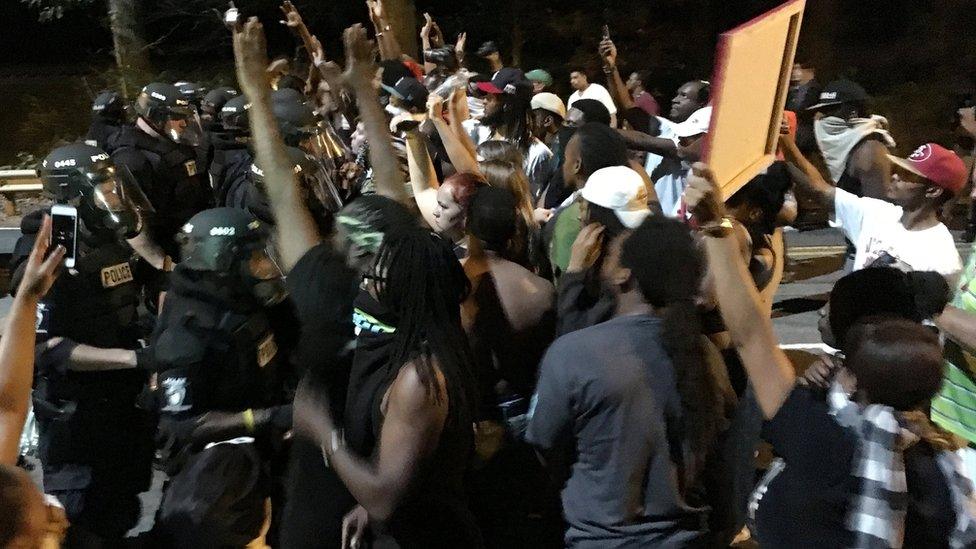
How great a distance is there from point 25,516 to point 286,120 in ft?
13.6

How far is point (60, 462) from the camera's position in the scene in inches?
146

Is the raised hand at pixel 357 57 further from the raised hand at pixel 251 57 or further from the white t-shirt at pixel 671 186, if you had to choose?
the white t-shirt at pixel 671 186

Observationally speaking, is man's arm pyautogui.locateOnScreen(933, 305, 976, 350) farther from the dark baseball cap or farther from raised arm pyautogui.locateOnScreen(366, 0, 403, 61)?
raised arm pyautogui.locateOnScreen(366, 0, 403, 61)

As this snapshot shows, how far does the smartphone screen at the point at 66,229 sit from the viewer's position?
3262mm

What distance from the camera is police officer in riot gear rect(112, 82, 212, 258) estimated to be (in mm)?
6484

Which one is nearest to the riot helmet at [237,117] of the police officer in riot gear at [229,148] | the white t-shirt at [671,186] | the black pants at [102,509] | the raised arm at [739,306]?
the police officer in riot gear at [229,148]

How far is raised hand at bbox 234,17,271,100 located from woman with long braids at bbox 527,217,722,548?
5.02ft

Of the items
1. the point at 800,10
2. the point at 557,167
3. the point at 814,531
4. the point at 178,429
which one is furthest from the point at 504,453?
the point at 557,167

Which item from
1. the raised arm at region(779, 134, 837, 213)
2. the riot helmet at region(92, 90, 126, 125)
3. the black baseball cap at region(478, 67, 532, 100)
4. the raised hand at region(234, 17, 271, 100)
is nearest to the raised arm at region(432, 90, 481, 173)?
the raised arm at region(779, 134, 837, 213)

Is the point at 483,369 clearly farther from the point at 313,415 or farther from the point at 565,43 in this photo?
the point at 565,43

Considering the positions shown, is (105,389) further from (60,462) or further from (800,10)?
(800,10)

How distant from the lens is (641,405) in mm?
2658

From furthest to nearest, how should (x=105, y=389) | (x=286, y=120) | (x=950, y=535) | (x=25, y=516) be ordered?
1. (x=286, y=120)
2. (x=105, y=389)
3. (x=950, y=535)
4. (x=25, y=516)

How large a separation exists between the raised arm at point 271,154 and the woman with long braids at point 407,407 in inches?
33.7
